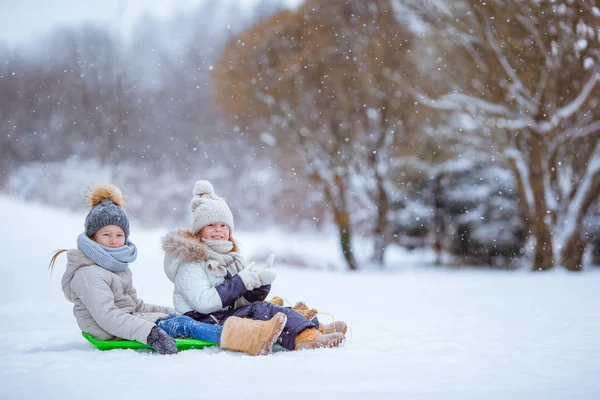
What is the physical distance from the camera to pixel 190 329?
366cm

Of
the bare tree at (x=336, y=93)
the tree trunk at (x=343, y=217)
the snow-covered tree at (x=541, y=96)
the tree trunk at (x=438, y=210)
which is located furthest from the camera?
the tree trunk at (x=438, y=210)

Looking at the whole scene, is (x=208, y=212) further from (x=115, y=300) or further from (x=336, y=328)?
(x=336, y=328)

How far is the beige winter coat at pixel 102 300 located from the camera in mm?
3443

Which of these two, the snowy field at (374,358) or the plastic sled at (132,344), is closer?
the snowy field at (374,358)

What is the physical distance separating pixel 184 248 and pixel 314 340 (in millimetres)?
1005

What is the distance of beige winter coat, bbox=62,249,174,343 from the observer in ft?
11.3

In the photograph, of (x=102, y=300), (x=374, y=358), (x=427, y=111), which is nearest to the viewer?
(x=374, y=358)

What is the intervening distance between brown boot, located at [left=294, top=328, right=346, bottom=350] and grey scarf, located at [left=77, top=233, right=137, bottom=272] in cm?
122

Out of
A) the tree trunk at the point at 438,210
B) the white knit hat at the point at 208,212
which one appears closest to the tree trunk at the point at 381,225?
the tree trunk at the point at 438,210

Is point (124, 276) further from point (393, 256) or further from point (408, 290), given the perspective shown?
point (393, 256)

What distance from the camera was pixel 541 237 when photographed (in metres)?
11.1

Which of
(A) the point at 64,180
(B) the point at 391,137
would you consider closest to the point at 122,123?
(A) the point at 64,180

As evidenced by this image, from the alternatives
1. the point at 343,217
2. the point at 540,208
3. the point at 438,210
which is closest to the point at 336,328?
the point at 540,208

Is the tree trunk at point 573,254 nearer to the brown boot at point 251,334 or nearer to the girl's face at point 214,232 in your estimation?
the girl's face at point 214,232
